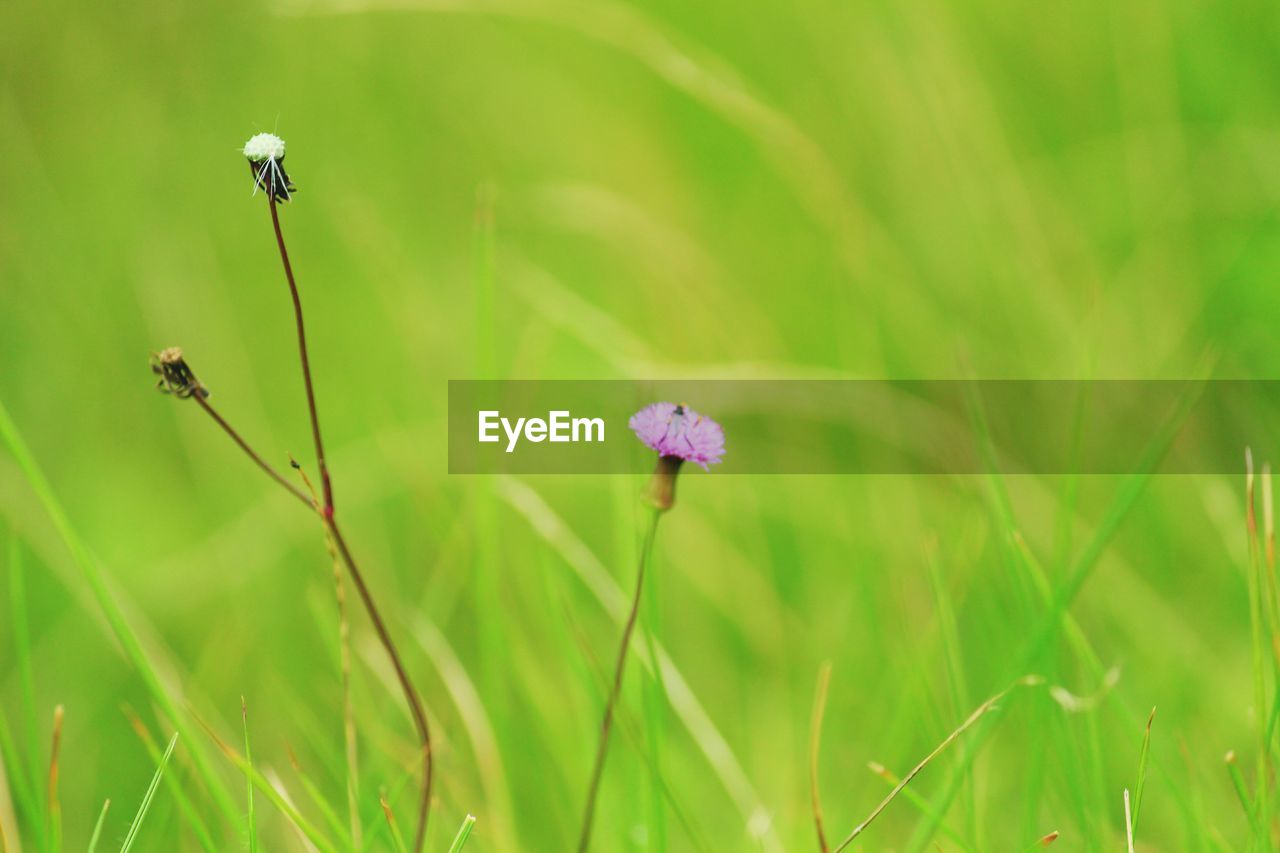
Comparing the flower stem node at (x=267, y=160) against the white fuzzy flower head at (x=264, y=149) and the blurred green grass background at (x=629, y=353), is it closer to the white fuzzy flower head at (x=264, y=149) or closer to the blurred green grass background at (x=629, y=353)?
the white fuzzy flower head at (x=264, y=149)

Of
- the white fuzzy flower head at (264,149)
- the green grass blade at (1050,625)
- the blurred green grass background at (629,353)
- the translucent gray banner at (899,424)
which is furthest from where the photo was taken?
the translucent gray banner at (899,424)

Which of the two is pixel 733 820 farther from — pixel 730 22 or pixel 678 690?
pixel 730 22

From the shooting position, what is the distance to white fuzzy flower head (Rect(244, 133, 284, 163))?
42cm

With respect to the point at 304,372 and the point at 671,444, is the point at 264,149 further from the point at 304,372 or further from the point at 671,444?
the point at 671,444

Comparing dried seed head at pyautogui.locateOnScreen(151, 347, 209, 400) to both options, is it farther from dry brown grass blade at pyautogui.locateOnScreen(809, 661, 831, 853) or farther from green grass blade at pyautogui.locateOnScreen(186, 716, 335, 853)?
dry brown grass blade at pyautogui.locateOnScreen(809, 661, 831, 853)

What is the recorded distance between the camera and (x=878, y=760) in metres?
0.79

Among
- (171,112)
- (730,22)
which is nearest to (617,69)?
(730,22)

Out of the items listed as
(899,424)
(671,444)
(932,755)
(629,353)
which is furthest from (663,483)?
(899,424)

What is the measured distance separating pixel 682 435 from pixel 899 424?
0.68 metres

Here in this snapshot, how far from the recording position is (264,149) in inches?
16.6

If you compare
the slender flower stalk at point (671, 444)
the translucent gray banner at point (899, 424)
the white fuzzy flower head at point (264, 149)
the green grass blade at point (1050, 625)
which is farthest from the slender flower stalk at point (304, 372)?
the translucent gray banner at point (899, 424)

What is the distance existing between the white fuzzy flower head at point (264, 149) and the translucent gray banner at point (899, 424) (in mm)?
589

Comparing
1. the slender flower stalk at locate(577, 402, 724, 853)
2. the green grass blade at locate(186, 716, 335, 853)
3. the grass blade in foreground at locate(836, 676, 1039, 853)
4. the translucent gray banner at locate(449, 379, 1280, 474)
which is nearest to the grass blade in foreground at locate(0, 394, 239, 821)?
the green grass blade at locate(186, 716, 335, 853)

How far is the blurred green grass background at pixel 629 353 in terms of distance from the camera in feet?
2.56
